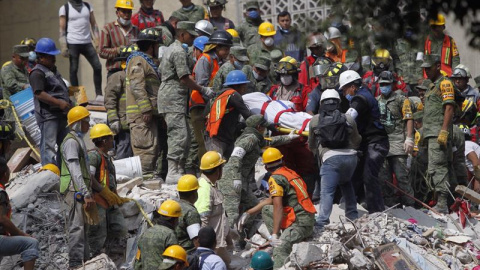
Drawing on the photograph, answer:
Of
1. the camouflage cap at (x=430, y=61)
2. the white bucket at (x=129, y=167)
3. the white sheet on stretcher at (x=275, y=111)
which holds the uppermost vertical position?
the camouflage cap at (x=430, y=61)

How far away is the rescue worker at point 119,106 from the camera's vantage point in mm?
15141

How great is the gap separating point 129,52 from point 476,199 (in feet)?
17.7

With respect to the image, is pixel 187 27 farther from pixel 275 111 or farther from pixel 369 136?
pixel 369 136

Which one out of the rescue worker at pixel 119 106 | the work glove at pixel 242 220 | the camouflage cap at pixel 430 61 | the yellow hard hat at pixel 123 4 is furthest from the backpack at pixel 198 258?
the yellow hard hat at pixel 123 4

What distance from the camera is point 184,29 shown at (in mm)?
14867

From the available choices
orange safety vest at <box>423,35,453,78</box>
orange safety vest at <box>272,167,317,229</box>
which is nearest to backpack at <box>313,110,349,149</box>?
orange safety vest at <box>272,167,317,229</box>

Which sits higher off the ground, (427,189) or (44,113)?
(44,113)

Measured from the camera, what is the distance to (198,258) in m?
10.6

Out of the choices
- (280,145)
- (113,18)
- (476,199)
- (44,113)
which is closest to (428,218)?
(476,199)

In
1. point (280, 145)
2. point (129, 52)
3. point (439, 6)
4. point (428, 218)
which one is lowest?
point (428, 218)

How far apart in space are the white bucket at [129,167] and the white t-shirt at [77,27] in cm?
361

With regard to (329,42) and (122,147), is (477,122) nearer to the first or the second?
(329,42)

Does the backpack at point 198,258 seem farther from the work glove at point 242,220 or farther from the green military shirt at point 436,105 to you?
the green military shirt at point 436,105

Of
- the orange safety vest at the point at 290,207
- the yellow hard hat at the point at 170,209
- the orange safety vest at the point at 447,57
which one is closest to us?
the yellow hard hat at the point at 170,209
